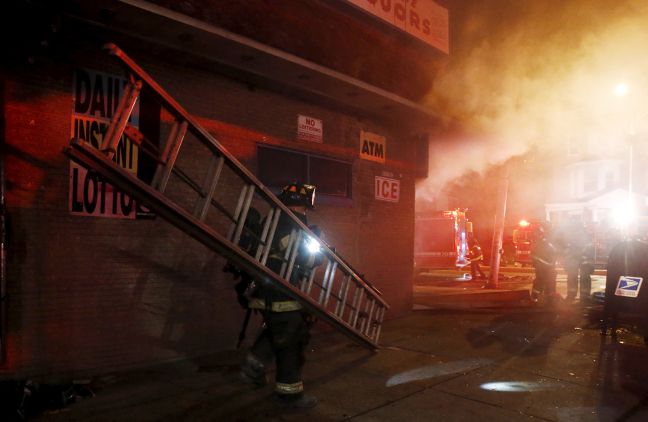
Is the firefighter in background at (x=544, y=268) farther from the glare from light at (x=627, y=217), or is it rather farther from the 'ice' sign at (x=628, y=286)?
the glare from light at (x=627, y=217)

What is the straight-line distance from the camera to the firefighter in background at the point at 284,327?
3.91 metres

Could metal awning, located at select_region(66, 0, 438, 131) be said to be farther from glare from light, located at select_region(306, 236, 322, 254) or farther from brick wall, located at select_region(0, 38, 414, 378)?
glare from light, located at select_region(306, 236, 322, 254)

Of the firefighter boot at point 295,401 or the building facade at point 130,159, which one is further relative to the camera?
the building facade at point 130,159

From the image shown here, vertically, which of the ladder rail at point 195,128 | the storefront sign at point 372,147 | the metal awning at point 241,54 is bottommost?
the ladder rail at point 195,128

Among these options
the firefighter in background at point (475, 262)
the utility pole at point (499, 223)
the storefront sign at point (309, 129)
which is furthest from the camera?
the firefighter in background at point (475, 262)

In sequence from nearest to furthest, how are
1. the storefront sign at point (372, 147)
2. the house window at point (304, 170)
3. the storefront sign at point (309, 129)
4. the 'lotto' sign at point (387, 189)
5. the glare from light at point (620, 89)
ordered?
the house window at point (304, 170), the storefront sign at point (309, 129), the storefront sign at point (372, 147), the 'lotto' sign at point (387, 189), the glare from light at point (620, 89)

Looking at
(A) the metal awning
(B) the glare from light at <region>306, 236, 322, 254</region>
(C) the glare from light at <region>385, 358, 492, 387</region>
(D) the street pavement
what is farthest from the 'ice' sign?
(B) the glare from light at <region>306, 236, 322, 254</region>

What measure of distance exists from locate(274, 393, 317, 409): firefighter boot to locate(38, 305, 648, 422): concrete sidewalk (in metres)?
0.06

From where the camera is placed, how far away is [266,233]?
4.07m

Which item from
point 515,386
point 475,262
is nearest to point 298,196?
point 515,386

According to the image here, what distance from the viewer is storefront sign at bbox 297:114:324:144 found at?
6.84 meters

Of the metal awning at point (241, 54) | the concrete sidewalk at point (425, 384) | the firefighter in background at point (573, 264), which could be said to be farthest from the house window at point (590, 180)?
the metal awning at point (241, 54)

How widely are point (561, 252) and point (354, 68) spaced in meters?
5.85

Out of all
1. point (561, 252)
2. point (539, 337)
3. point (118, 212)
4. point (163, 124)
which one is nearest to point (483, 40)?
point (561, 252)
